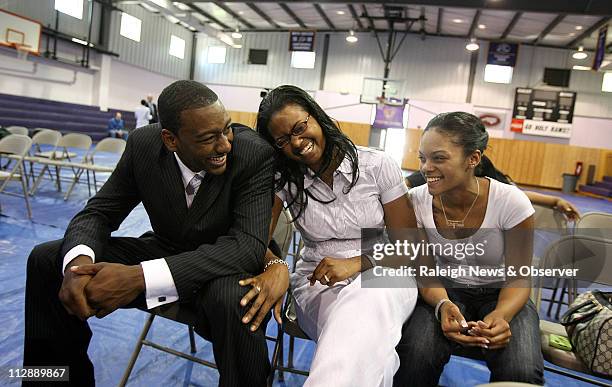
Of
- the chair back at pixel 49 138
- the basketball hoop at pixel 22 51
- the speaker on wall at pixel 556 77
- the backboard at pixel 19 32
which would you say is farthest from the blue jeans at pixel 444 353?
the speaker on wall at pixel 556 77

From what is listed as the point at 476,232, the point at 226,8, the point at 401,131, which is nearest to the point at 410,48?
the point at 401,131

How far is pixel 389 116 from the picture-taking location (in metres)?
18.5

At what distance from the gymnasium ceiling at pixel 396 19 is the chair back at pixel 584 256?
475 inches

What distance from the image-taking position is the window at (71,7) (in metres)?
14.0

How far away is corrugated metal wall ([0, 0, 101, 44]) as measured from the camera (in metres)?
12.8

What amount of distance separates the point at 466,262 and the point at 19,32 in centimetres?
1503

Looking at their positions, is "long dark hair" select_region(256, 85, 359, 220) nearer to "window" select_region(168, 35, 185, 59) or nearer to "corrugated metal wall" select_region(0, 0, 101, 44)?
"corrugated metal wall" select_region(0, 0, 101, 44)

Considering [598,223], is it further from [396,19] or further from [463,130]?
[396,19]

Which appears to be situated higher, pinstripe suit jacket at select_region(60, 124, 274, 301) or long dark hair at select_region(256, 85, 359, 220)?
long dark hair at select_region(256, 85, 359, 220)

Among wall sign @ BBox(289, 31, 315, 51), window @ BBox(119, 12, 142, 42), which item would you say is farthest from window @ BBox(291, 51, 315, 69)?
window @ BBox(119, 12, 142, 42)

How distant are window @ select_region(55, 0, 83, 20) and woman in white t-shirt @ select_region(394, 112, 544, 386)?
16157 mm

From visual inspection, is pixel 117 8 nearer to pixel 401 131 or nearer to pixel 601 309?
pixel 401 131

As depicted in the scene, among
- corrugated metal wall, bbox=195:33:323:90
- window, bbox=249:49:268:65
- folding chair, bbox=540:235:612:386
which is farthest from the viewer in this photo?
window, bbox=249:49:268:65

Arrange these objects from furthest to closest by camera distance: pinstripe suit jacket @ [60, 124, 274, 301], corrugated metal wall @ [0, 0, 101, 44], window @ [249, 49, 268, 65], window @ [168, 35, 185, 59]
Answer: window @ [249, 49, 268, 65] < window @ [168, 35, 185, 59] < corrugated metal wall @ [0, 0, 101, 44] < pinstripe suit jacket @ [60, 124, 274, 301]
